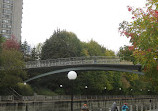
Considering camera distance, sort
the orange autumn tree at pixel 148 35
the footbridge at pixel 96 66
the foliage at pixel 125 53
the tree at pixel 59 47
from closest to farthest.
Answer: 1. the orange autumn tree at pixel 148 35
2. the foliage at pixel 125 53
3. the footbridge at pixel 96 66
4. the tree at pixel 59 47

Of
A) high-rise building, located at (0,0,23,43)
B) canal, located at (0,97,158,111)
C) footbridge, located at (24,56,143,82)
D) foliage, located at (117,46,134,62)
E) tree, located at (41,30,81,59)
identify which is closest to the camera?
foliage, located at (117,46,134,62)

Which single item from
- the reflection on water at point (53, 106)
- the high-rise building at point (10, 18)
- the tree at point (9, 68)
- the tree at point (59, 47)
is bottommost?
the reflection on water at point (53, 106)

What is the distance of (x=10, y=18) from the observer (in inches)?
2938

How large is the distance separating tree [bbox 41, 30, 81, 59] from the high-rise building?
70.0 feet

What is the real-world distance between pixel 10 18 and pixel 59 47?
3032cm

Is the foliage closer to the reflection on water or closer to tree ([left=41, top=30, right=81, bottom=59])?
the reflection on water

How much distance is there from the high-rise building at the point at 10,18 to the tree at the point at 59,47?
21.3 m

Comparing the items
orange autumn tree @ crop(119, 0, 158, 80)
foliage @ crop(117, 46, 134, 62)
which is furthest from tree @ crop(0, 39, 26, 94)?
orange autumn tree @ crop(119, 0, 158, 80)

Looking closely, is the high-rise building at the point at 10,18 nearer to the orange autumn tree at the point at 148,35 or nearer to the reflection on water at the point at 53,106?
the reflection on water at the point at 53,106

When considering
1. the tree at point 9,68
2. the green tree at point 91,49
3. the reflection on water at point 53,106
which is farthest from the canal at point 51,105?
the green tree at point 91,49

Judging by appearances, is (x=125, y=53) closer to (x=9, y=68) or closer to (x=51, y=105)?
(x=9, y=68)

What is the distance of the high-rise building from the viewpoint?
238 ft

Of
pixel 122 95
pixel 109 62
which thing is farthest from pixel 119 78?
pixel 109 62

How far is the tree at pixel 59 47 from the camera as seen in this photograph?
50719mm
